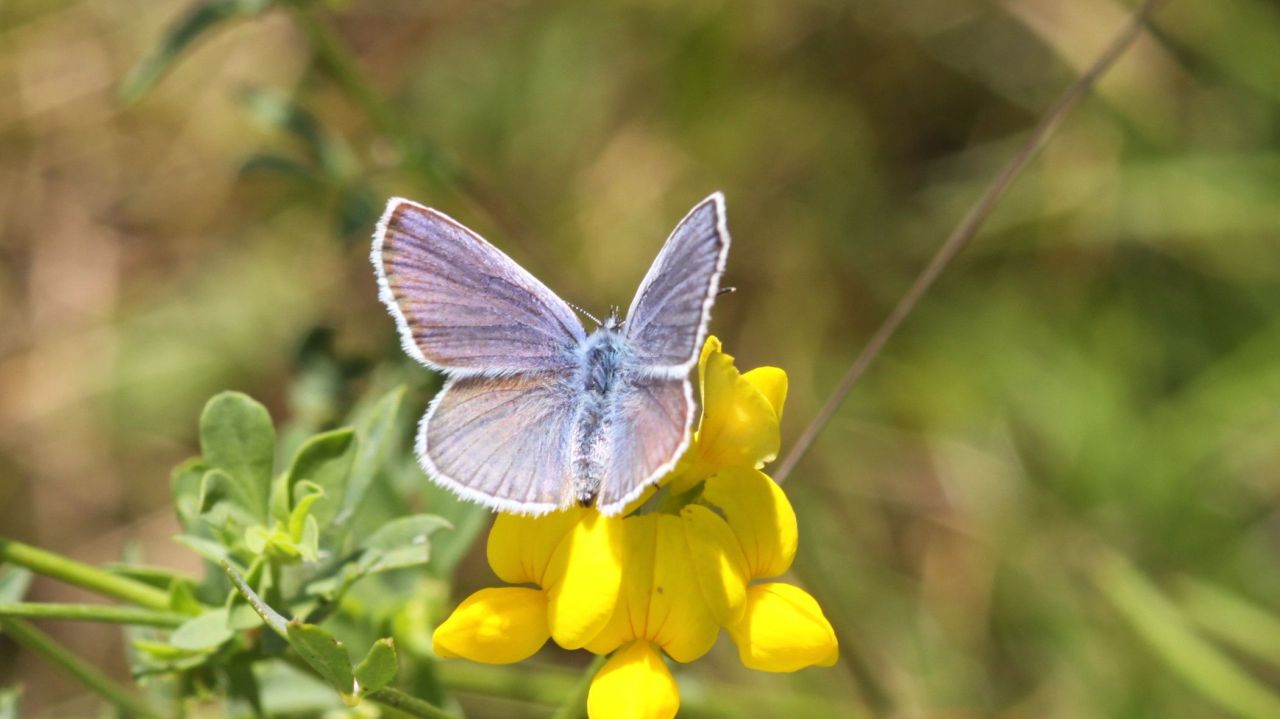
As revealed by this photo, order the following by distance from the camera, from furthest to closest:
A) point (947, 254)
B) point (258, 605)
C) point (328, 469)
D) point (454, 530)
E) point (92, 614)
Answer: point (947, 254) < point (454, 530) < point (328, 469) < point (92, 614) < point (258, 605)

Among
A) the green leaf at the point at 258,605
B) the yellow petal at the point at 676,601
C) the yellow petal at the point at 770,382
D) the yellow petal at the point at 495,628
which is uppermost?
the yellow petal at the point at 770,382

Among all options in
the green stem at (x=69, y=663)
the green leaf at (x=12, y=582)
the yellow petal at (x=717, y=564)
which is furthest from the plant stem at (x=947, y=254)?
the green leaf at (x=12, y=582)

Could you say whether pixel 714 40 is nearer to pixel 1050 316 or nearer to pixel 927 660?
pixel 1050 316

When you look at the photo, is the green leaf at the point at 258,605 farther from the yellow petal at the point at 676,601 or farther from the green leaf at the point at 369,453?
the yellow petal at the point at 676,601

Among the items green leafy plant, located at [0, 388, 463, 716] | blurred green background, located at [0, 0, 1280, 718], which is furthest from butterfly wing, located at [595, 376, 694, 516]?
blurred green background, located at [0, 0, 1280, 718]

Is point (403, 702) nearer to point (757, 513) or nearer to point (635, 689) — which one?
point (635, 689)

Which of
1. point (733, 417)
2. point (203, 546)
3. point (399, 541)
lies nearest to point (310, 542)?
point (399, 541)

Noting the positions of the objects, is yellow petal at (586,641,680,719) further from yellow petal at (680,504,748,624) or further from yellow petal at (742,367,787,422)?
yellow petal at (742,367,787,422)
